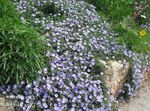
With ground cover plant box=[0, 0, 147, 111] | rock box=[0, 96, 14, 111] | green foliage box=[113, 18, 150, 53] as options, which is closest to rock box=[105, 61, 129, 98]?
ground cover plant box=[0, 0, 147, 111]

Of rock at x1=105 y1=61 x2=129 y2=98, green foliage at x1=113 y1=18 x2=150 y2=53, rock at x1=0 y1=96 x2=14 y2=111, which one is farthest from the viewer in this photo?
green foliage at x1=113 y1=18 x2=150 y2=53

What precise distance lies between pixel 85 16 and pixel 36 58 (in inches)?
59.5

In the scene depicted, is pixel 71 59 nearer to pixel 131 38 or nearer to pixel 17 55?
pixel 17 55

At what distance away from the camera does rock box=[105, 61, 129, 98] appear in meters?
4.96

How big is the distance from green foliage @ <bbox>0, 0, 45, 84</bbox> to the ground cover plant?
9cm

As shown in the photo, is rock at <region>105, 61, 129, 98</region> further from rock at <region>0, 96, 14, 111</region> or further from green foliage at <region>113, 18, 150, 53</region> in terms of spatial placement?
rock at <region>0, 96, 14, 111</region>

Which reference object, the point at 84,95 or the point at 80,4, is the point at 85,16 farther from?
the point at 84,95

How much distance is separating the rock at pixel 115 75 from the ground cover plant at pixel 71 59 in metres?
0.11

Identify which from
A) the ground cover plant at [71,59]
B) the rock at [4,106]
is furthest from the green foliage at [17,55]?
the rock at [4,106]

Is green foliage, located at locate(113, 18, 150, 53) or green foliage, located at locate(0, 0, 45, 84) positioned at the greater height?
green foliage, located at locate(0, 0, 45, 84)

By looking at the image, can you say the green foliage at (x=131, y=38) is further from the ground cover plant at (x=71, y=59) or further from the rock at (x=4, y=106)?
the rock at (x=4, y=106)

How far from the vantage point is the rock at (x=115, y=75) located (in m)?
4.96

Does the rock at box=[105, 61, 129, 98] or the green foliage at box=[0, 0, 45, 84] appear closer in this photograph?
the green foliage at box=[0, 0, 45, 84]

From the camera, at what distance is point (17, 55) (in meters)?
4.31
